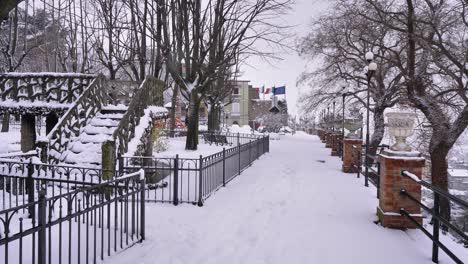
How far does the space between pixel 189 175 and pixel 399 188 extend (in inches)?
250

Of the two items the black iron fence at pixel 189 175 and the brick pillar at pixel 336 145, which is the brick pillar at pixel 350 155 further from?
the brick pillar at pixel 336 145

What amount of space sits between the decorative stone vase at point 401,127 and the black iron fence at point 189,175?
4309mm

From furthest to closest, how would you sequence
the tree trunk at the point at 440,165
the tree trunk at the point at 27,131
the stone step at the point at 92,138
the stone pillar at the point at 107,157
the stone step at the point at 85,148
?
the tree trunk at the point at 440,165, the tree trunk at the point at 27,131, the stone step at the point at 92,138, the stone step at the point at 85,148, the stone pillar at the point at 107,157

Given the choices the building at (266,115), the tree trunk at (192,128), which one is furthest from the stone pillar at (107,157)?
the building at (266,115)

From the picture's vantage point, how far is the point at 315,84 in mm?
27312

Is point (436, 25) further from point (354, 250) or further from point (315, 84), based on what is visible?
point (354, 250)

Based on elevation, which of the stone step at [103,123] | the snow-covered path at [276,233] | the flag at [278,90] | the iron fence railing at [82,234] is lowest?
the snow-covered path at [276,233]

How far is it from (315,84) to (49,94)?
19.8 m

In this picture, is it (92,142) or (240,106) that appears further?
(240,106)

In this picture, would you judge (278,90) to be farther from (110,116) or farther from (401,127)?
(401,127)

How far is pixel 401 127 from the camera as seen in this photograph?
23.0ft

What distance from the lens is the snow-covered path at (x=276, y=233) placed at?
5.41 meters

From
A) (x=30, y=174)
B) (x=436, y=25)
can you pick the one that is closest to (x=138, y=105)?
(x=30, y=174)

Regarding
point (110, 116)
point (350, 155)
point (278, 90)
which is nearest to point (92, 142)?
point (110, 116)
